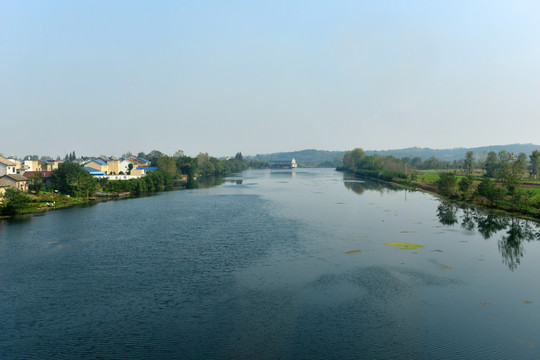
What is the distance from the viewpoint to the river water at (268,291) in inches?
369

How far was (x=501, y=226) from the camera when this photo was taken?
24.7 meters

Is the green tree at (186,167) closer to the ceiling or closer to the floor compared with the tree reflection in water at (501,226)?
closer to the ceiling

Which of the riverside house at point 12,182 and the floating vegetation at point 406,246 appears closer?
the floating vegetation at point 406,246

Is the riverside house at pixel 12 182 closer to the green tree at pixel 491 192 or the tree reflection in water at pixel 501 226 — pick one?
the tree reflection in water at pixel 501 226

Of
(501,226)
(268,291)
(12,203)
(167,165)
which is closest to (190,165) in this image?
(167,165)

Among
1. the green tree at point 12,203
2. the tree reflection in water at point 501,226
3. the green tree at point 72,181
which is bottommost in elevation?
the tree reflection in water at point 501,226

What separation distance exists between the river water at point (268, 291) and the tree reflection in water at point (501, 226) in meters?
0.19

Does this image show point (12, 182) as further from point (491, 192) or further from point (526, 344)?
point (491, 192)

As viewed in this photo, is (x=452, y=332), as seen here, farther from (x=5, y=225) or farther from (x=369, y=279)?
(x=5, y=225)

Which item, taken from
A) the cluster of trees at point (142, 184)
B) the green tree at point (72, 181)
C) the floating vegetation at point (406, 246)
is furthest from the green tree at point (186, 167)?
the floating vegetation at point (406, 246)

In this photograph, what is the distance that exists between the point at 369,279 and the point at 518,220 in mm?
18467

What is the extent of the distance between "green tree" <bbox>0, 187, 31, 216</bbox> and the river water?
3.38m

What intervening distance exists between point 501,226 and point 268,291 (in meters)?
19.4

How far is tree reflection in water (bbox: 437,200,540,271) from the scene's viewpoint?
1827 centimetres
